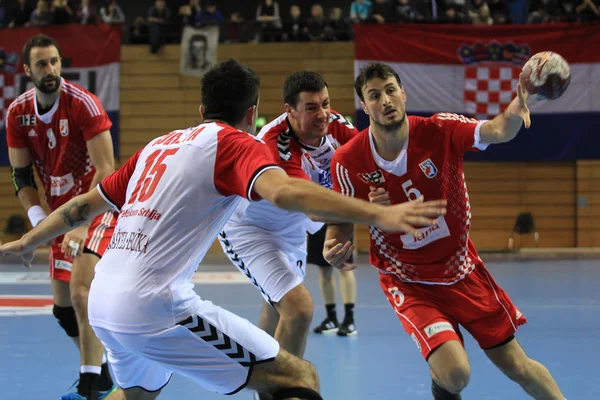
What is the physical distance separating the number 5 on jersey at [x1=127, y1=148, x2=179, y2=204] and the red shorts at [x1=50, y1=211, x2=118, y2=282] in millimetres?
2086

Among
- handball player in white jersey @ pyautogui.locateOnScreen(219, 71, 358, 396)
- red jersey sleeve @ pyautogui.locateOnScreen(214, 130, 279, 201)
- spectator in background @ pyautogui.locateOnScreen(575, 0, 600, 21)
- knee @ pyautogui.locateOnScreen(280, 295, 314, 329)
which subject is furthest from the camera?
spectator in background @ pyautogui.locateOnScreen(575, 0, 600, 21)

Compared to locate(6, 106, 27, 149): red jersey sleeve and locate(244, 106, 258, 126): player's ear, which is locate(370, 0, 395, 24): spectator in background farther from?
locate(244, 106, 258, 126): player's ear

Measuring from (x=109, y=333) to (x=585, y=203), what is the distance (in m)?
13.9

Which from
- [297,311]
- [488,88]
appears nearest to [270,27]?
[488,88]

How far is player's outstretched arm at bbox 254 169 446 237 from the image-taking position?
2.38 meters

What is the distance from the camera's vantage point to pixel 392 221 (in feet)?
7.82

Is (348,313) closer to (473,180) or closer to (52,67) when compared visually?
(52,67)

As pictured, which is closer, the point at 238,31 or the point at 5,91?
the point at 5,91

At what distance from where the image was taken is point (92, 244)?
4910 millimetres

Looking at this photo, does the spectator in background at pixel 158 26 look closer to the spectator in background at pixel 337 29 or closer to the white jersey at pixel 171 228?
the spectator in background at pixel 337 29

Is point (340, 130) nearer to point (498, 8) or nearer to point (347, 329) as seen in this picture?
point (347, 329)

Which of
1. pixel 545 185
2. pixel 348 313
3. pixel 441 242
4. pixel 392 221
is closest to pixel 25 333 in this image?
pixel 348 313

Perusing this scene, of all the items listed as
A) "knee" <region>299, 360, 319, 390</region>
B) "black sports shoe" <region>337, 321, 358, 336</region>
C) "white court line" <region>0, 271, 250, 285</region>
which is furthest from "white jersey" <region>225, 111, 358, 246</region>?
"white court line" <region>0, 271, 250, 285</region>

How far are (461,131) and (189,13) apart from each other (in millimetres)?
12497
